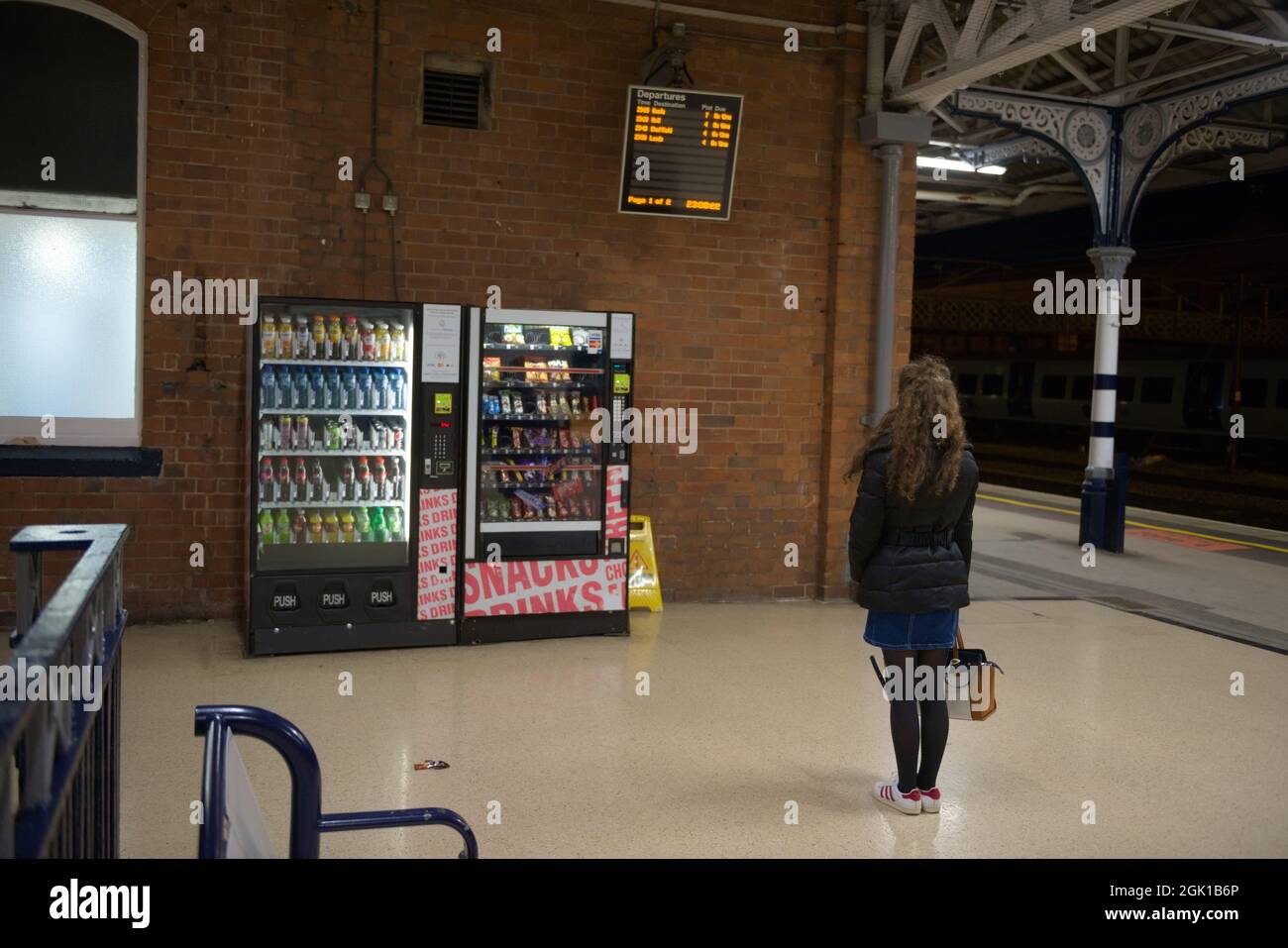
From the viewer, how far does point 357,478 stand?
6.85 meters

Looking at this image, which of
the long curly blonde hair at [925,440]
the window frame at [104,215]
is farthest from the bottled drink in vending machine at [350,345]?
the long curly blonde hair at [925,440]

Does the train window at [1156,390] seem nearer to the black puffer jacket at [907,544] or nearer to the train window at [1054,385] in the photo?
the train window at [1054,385]

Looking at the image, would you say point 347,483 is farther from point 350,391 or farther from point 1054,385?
Result: point 1054,385

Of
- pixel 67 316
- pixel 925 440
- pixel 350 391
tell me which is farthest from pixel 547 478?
pixel 925 440

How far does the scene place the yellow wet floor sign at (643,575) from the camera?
306 inches

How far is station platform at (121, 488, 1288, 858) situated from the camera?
13.9 ft

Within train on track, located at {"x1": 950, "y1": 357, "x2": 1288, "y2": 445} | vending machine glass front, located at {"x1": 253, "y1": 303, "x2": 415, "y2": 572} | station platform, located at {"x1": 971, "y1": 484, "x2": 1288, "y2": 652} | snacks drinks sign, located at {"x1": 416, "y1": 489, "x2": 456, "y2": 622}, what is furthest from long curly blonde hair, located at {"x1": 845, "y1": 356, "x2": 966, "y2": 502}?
train on track, located at {"x1": 950, "y1": 357, "x2": 1288, "y2": 445}

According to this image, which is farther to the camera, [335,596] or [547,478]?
[547,478]

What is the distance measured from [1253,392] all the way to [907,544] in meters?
17.9

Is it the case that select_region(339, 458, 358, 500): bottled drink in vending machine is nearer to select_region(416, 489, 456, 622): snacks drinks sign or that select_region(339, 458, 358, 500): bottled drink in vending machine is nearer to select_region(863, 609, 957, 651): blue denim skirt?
select_region(416, 489, 456, 622): snacks drinks sign

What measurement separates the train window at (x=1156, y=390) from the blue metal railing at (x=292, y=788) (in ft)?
68.8

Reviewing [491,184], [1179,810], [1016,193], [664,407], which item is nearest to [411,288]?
[491,184]

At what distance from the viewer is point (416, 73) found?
722 centimetres

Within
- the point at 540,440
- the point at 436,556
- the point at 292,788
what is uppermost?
the point at 540,440
